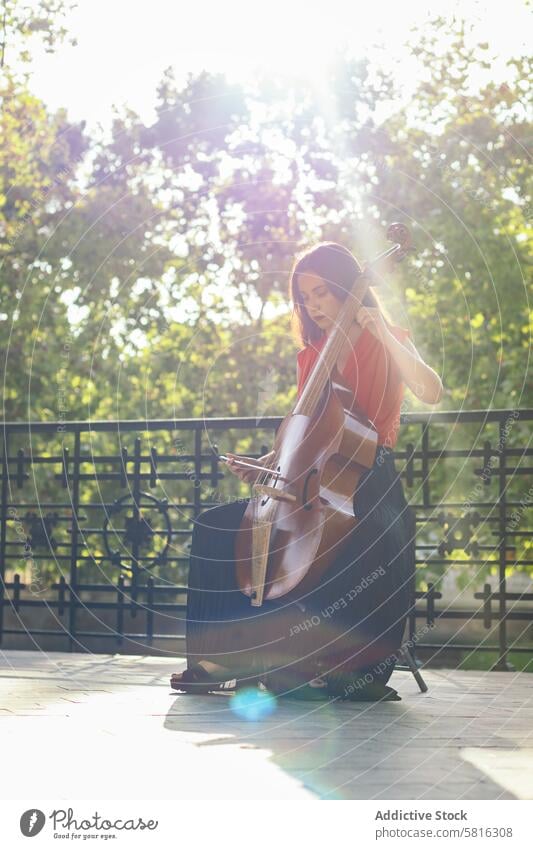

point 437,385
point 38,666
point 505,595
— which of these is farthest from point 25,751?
point 505,595

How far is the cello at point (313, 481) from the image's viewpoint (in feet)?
10.2

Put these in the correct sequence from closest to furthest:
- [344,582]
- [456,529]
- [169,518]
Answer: [344,582], [456,529], [169,518]

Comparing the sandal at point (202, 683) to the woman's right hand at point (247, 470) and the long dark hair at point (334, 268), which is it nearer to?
the woman's right hand at point (247, 470)

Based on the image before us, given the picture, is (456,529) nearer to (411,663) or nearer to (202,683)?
(411,663)

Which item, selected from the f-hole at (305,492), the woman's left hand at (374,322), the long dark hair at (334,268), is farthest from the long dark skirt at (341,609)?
the long dark hair at (334,268)

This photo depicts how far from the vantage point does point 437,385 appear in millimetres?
3385

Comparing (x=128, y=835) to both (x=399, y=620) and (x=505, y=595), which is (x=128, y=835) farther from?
(x=505, y=595)

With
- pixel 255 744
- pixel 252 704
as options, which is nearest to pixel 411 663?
pixel 252 704

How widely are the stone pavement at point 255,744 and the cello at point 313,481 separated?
1.40ft

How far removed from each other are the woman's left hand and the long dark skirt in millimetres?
376

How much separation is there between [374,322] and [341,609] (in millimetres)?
898

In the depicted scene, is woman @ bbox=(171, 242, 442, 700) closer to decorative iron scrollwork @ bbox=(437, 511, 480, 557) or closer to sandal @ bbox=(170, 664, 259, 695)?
sandal @ bbox=(170, 664, 259, 695)

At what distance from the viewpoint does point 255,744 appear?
8.55ft

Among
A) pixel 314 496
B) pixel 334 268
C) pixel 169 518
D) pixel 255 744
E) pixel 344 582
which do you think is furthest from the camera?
pixel 169 518
